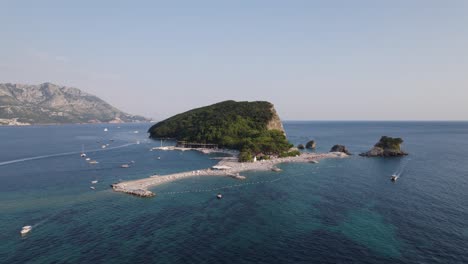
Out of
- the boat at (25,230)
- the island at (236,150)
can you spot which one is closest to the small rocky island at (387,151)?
the island at (236,150)

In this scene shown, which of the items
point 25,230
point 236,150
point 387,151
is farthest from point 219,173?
point 387,151

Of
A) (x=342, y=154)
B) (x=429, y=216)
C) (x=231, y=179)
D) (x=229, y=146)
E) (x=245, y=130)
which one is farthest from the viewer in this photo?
(x=245, y=130)

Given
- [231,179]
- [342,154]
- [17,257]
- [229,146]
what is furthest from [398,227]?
[229,146]

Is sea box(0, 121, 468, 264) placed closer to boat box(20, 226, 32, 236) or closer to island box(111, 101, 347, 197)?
boat box(20, 226, 32, 236)

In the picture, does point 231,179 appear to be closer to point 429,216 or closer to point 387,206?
point 387,206

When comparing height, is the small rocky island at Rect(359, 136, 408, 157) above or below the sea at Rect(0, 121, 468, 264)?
above

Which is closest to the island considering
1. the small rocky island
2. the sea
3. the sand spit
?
the sand spit

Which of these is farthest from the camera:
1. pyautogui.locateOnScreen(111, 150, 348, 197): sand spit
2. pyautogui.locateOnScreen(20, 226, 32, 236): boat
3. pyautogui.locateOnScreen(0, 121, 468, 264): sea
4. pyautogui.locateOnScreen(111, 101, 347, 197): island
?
pyautogui.locateOnScreen(111, 101, 347, 197): island

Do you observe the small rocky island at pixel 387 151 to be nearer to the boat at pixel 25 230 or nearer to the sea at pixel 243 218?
the sea at pixel 243 218
